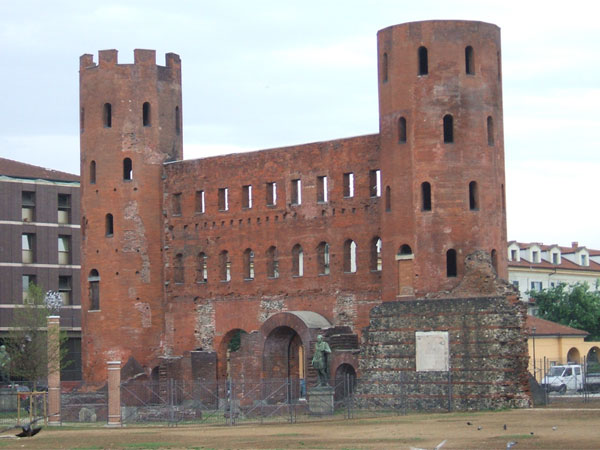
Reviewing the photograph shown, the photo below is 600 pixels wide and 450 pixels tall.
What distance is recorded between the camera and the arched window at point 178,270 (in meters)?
67.8

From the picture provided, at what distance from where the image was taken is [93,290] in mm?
67875

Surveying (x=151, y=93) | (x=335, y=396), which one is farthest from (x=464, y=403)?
(x=151, y=93)

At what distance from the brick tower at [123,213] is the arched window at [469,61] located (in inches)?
701

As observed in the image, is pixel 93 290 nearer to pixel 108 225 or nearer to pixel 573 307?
pixel 108 225

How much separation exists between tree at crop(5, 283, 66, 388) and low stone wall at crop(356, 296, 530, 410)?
70.7ft

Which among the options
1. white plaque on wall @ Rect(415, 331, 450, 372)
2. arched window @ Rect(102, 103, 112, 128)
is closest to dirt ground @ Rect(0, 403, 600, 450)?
white plaque on wall @ Rect(415, 331, 450, 372)

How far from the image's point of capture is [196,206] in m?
67.6

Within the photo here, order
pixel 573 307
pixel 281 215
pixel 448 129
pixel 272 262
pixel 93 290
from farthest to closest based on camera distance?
pixel 573 307
pixel 93 290
pixel 272 262
pixel 281 215
pixel 448 129

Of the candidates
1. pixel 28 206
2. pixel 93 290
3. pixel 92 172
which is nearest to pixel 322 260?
pixel 93 290

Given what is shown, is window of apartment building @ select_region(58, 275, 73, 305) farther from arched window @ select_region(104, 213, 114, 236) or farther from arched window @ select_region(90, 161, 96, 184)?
arched window @ select_region(104, 213, 114, 236)

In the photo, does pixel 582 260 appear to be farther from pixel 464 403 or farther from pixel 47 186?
pixel 464 403

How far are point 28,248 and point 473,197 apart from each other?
39558 mm

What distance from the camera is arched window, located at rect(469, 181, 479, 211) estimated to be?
56969 mm

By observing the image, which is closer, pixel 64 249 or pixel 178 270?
pixel 178 270
